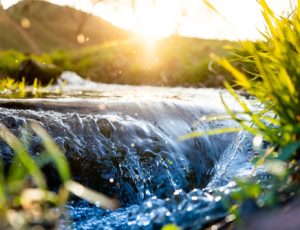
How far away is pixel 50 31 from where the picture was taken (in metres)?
54.9

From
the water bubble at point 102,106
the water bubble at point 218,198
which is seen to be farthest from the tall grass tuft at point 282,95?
the water bubble at point 102,106

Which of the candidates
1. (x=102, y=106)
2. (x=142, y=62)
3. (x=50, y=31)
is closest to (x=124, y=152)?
(x=102, y=106)

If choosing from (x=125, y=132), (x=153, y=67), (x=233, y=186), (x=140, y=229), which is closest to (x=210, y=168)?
(x=125, y=132)

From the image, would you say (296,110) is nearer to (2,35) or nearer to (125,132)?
(125,132)

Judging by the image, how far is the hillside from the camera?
49.2m

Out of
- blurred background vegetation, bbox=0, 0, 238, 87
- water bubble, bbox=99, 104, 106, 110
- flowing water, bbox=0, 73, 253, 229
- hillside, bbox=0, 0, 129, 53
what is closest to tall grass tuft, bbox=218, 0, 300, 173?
flowing water, bbox=0, 73, 253, 229

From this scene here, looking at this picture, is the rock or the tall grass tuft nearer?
the tall grass tuft

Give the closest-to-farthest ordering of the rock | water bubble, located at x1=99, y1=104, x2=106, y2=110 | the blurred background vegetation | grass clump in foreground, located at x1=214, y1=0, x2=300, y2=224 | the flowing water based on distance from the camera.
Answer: grass clump in foreground, located at x1=214, y1=0, x2=300, y2=224 < the flowing water < water bubble, located at x1=99, y1=104, x2=106, y2=110 < the rock < the blurred background vegetation

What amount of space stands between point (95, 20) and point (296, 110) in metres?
56.9

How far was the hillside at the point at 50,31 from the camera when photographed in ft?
161

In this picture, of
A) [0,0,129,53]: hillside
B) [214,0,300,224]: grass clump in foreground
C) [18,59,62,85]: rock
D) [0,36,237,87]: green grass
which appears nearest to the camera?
[214,0,300,224]: grass clump in foreground

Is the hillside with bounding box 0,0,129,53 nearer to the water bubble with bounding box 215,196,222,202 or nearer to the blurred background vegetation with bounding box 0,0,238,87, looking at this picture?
the blurred background vegetation with bounding box 0,0,238,87

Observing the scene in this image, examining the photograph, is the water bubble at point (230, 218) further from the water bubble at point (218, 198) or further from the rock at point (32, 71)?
the rock at point (32, 71)

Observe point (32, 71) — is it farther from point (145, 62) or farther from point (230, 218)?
point (230, 218)
